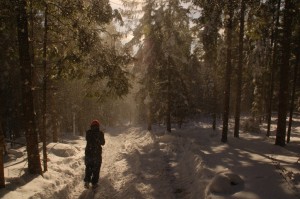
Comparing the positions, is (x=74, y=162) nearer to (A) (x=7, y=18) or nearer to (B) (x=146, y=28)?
(A) (x=7, y=18)

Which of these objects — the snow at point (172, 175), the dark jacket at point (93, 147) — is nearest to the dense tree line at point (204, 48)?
the snow at point (172, 175)

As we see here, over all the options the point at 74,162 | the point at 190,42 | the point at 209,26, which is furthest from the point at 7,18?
the point at 190,42

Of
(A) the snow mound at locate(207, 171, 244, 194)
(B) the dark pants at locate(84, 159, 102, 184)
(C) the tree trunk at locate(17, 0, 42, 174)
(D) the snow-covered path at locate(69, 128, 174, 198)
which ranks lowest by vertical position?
(D) the snow-covered path at locate(69, 128, 174, 198)

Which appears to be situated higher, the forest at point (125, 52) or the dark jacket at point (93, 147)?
the forest at point (125, 52)

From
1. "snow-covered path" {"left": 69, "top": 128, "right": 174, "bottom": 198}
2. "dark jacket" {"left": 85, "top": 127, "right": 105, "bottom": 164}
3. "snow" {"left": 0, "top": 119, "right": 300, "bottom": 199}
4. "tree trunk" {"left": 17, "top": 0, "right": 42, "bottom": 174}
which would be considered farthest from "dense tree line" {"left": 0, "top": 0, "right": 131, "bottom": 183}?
"snow-covered path" {"left": 69, "top": 128, "right": 174, "bottom": 198}

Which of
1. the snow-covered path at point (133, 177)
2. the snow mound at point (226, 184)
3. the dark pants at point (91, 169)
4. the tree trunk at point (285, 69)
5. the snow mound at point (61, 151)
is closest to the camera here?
the snow mound at point (226, 184)

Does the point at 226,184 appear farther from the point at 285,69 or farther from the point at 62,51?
the point at 285,69

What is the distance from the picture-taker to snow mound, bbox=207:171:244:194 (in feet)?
28.6

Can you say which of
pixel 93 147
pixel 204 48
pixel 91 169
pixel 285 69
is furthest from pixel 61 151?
pixel 285 69

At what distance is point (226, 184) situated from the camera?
8945 millimetres

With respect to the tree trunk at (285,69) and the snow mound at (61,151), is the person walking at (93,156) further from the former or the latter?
the tree trunk at (285,69)

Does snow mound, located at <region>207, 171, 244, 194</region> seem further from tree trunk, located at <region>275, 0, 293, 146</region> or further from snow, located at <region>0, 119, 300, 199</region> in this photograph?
tree trunk, located at <region>275, 0, 293, 146</region>

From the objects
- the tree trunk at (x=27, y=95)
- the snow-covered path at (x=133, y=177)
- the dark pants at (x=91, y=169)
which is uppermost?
the tree trunk at (x=27, y=95)

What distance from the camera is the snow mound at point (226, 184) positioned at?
28.6 ft
